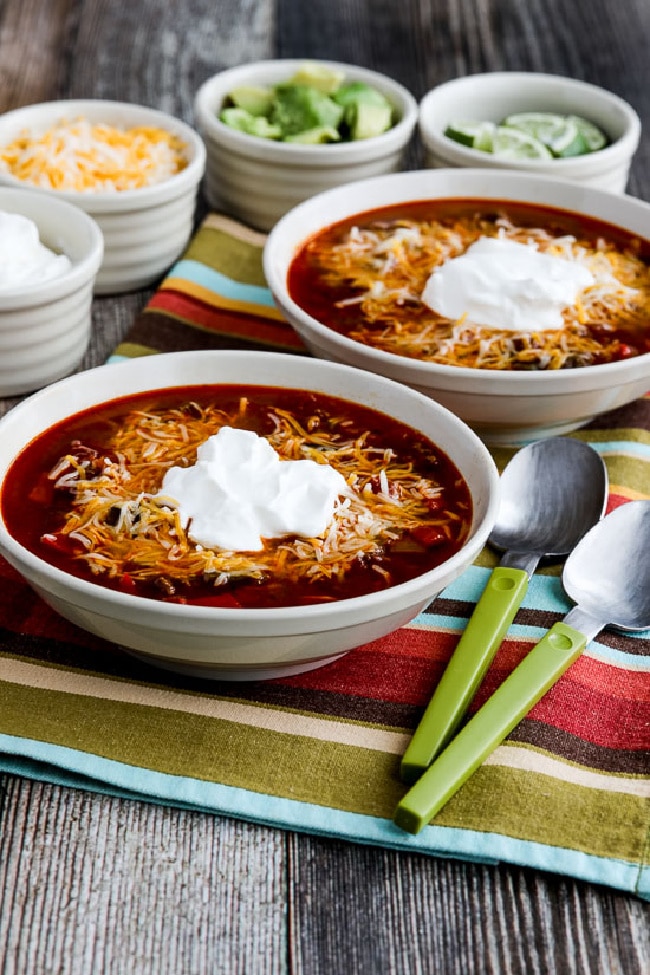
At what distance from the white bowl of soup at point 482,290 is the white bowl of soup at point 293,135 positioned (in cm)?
29

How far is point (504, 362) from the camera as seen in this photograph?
2301 millimetres

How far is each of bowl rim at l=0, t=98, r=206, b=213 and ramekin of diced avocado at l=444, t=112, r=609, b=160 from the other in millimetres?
735

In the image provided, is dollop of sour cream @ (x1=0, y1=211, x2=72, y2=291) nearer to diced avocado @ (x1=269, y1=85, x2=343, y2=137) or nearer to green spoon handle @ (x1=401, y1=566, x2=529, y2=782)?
diced avocado @ (x1=269, y1=85, x2=343, y2=137)

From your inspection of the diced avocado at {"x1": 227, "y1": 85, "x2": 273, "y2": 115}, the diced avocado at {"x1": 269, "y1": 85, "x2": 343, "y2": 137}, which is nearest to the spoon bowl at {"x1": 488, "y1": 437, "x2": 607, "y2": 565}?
the diced avocado at {"x1": 269, "y1": 85, "x2": 343, "y2": 137}

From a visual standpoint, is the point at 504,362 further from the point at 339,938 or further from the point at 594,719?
the point at 339,938

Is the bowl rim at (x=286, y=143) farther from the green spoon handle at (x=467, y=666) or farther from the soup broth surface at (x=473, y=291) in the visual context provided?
the green spoon handle at (x=467, y=666)

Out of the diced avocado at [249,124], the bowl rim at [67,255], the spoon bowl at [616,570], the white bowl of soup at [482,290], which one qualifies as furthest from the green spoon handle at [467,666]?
the diced avocado at [249,124]

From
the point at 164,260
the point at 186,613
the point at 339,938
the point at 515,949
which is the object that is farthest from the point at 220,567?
the point at 164,260

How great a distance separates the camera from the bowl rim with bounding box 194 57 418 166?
3092mm

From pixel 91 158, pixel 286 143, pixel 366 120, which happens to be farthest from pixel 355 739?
pixel 366 120

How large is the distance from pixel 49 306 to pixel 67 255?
0.82 feet

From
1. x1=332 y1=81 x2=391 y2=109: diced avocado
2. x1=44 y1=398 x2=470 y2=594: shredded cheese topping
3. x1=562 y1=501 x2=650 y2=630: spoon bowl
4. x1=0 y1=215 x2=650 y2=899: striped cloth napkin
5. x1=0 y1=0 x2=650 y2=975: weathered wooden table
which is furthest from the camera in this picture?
x1=332 y1=81 x2=391 y2=109: diced avocado

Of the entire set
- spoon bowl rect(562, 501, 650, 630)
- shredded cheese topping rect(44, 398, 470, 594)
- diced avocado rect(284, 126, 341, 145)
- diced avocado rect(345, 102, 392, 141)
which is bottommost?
diced avocado rect(284, 126, 341, 145)

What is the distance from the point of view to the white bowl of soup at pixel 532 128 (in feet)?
10.1
